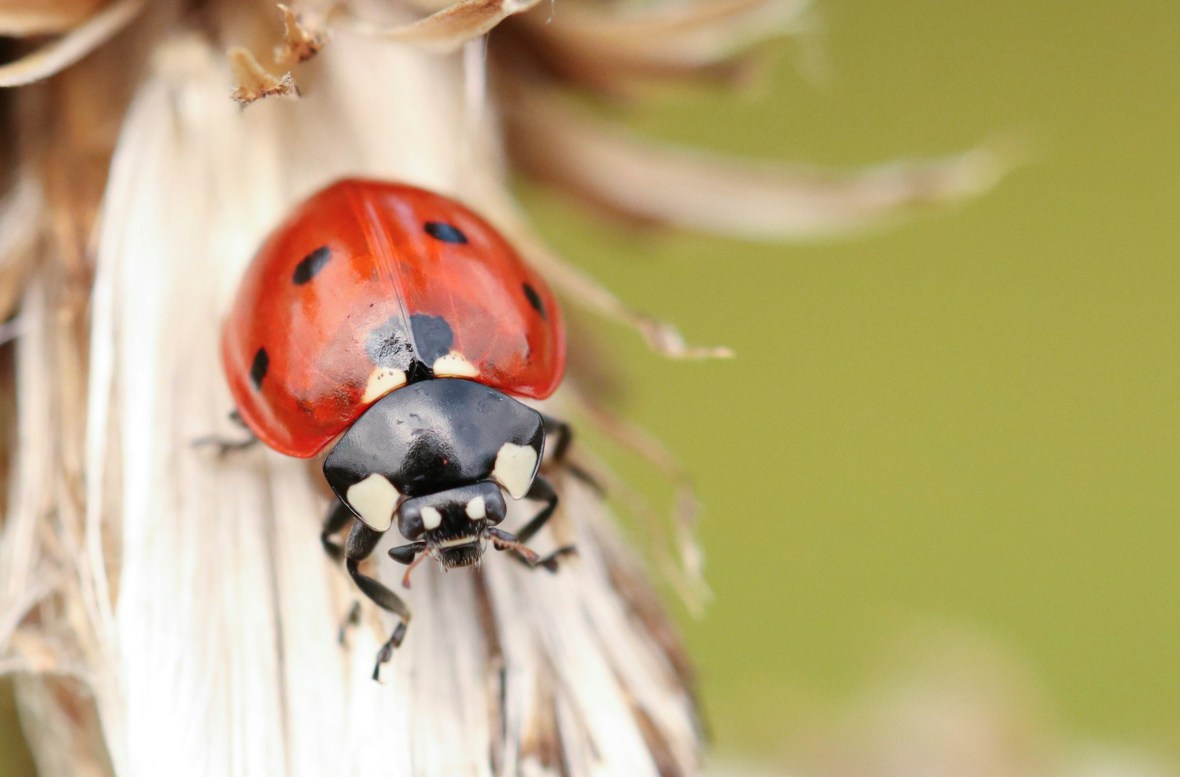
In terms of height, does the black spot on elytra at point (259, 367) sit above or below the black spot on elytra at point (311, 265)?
below

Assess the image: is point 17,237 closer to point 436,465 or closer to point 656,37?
point 436,465

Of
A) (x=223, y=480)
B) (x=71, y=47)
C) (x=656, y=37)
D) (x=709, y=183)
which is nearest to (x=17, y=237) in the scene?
(x=71, y=47)

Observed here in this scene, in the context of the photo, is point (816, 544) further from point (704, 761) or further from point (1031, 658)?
point (704, 761)

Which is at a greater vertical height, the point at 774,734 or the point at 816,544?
the point at 774,734

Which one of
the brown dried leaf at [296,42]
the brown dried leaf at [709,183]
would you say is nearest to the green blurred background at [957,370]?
the brown dried leaf at [709,183]

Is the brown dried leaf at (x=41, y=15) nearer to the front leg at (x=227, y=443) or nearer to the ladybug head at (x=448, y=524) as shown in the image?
the front leg at (x=227, y=443)

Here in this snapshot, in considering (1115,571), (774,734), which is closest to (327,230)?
(774,734)
